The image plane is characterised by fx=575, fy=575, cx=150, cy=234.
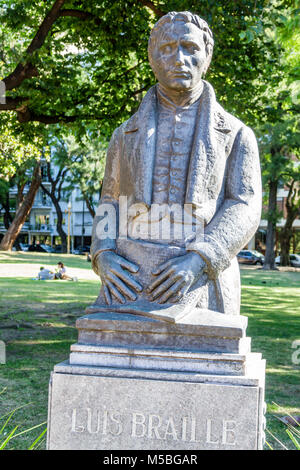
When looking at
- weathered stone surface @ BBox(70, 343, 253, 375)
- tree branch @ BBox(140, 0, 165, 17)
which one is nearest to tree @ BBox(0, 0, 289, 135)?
tree branch @ BBox(140, 0, 165, 17)

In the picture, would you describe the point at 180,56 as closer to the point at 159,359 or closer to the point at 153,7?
the point at 159,359

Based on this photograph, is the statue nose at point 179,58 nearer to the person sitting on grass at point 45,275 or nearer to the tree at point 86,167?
the person sitting on grass at point 45,275

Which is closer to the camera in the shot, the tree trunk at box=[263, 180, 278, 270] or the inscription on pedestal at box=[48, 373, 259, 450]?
the inscription on pedestal at box=[48, 373, 259, 450]

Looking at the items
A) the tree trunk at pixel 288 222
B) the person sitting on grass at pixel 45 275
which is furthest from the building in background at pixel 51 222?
the person sitting on grass at pixel 45 275

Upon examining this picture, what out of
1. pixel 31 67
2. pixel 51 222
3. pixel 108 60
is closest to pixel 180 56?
pixel 31 67

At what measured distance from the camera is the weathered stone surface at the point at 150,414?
316 cm

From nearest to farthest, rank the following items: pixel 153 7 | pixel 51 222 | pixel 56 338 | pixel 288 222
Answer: pixel 56 338, pixel 153 7, pixel 288 222, pixel 51 222

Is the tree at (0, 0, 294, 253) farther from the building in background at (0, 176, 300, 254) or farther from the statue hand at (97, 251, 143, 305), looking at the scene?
the building in background at (0, 176, 300, 254)

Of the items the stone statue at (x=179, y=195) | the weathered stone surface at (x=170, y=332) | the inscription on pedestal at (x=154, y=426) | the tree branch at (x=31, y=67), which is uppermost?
the tree branch at (x=31, y=67)

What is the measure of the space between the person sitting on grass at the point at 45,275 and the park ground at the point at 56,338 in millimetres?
523

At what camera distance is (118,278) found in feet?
12.0

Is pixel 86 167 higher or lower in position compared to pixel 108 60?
lower

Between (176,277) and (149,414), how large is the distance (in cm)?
80

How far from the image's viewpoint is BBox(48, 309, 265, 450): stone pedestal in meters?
3.17
